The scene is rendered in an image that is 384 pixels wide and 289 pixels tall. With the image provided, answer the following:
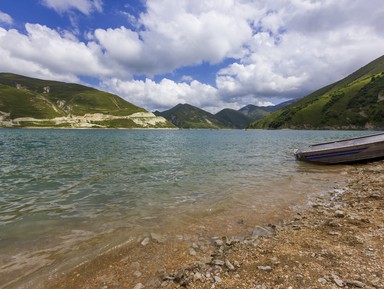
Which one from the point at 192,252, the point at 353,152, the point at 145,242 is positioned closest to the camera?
the point at 192,252

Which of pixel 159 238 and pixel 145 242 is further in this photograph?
pixel 159 238

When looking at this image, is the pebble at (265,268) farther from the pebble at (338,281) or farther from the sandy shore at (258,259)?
the pebble at (338,281)

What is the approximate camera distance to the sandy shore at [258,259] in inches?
229

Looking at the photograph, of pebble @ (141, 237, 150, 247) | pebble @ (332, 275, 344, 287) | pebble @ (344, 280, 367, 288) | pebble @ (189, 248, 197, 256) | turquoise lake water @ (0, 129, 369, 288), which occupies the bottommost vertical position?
turquoise lake water @ (0, 129, 369, 288)

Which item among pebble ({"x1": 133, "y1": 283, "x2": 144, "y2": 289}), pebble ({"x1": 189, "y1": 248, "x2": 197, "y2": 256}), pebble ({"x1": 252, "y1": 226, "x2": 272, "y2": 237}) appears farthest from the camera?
pebble ({"x1": 252, "y1": 226, "x2": 272, "y2": 237})

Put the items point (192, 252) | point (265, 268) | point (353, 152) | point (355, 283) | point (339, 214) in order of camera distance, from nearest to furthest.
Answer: point (355, 283) → point (265, 268) → point (192, 252) → point (339, 214) → point (353, 152)

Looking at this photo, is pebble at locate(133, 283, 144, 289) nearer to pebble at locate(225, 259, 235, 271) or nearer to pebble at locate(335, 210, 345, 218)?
pebble at locate(225, 259, 235, 271)

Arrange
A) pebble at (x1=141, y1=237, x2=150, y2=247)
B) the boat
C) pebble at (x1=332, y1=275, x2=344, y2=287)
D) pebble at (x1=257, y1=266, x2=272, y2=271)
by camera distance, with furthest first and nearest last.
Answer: the boat < pebble at (x1=141, y1=237, x2=150, y2=247) < pebble at (x1=257, y1=266, x2=272, y2=271) < pebble at (x1=332, y1=275, x2=344, y2=287)

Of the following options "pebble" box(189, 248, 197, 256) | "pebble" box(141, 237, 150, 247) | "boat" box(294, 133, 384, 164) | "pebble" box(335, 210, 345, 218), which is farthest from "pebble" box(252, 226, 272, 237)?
"boat" box(294, 133, 384, 164)

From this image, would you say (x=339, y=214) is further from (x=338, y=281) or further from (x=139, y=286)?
(x=139, y=286)

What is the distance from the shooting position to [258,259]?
6.96m

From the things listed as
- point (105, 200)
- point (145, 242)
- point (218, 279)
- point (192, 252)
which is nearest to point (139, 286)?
point (218, 279)

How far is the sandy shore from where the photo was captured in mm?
5805

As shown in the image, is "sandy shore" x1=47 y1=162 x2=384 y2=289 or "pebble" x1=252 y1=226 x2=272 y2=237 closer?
"sandy shore" x1=47 y1=162 x2=384 y2=289
